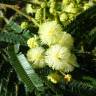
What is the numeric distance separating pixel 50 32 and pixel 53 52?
0.11 m

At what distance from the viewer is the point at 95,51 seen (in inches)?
69.6

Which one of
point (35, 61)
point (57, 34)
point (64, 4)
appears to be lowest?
point (35, 61)

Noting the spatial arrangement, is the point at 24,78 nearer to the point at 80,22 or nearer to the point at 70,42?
the point at 70,42

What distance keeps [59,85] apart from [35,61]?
0.17 metres

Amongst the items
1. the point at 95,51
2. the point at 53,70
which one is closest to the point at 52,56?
the point at 53,70

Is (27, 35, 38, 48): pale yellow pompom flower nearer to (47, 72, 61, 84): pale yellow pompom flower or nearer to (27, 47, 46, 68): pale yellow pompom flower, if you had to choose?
(27, 47, 46, 68): pale yellow pompom flower

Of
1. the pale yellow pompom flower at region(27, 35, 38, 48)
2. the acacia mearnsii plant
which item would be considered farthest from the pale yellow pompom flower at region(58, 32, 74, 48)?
the pale yellow pompom flower at region(27, 35, 38, 48)

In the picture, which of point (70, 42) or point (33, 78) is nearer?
point (33, 78)

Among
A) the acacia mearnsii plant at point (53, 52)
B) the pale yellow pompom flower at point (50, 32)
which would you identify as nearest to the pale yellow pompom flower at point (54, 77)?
the acacia mearnsii plant at point (53, 52)

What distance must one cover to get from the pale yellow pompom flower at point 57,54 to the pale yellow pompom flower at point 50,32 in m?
0.04

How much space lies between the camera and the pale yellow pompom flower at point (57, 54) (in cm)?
159

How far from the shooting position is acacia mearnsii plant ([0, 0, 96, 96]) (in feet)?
5.27

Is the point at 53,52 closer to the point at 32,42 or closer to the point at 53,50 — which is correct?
the point at 53,50

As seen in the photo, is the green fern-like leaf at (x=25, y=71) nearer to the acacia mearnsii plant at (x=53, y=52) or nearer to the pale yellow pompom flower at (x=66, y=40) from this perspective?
the acacia mearnsii plant at (x=53, y=52)
